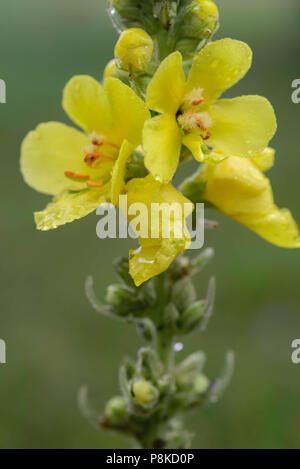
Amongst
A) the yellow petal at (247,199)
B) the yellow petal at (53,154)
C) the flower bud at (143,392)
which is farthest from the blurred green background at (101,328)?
the yellow petal at (53,154)

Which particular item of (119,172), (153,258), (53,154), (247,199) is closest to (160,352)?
(153,258)

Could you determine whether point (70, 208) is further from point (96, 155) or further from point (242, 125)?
point (242, 125)

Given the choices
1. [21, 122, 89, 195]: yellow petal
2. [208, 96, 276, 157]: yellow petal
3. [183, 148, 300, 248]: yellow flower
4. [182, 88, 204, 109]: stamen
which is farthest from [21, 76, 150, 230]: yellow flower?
[183, 148, 300, 248]: yellow flower

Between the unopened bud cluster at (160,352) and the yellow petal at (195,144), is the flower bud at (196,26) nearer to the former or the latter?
the yellow petal at (195,144)

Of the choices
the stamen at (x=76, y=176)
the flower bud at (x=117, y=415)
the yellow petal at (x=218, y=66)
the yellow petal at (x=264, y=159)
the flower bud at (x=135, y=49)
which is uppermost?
the flower bud at (x=135, y=49)

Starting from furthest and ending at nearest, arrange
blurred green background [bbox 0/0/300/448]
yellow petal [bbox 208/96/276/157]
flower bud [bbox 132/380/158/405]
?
1. blurred green background [bbox 0/0/300/448]
2. flower bud [bbox 132/380/158/405]
3. yellow petal [bbox 208/96/276/157]

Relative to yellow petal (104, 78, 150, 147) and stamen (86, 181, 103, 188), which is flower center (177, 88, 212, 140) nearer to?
yellow petal (104, 78, 150, 147)
